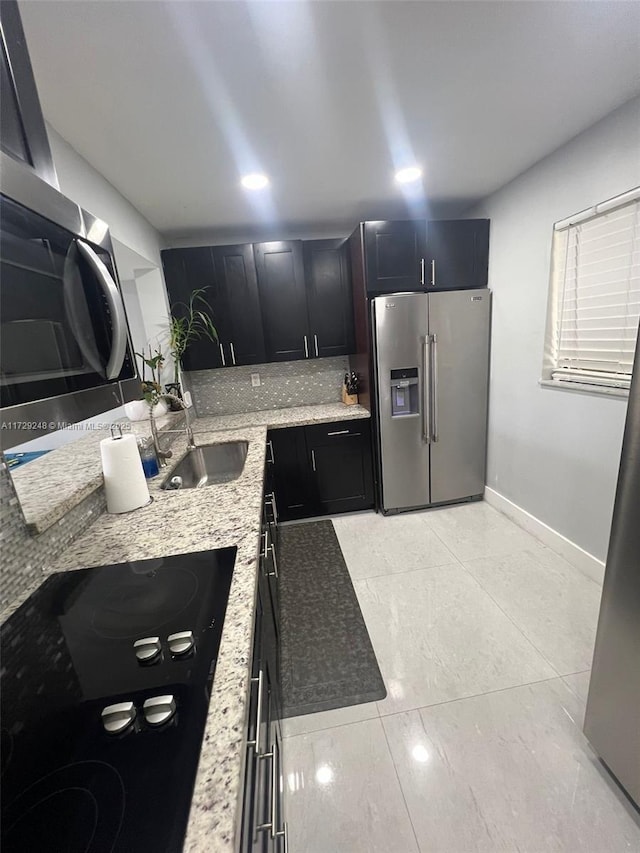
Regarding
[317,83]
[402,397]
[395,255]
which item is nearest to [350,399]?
[402,397]

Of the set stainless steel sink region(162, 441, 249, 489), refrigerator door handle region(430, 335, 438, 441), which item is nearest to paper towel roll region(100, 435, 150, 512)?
stainless steel sink region(162, 441, 249, 489)

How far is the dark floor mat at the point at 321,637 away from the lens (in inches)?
57.4

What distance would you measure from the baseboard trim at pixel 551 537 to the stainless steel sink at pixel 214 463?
6.96 ft

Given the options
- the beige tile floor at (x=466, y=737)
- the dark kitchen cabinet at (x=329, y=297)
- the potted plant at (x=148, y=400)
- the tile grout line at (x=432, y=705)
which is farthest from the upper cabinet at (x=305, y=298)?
the tile grout line at (x=432, y=705)

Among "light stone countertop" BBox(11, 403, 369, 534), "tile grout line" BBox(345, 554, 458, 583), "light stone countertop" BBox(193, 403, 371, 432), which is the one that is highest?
"light stone countertop" BBox(11, 403, 369, 534)

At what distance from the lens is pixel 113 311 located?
0.71 m

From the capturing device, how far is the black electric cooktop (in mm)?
417

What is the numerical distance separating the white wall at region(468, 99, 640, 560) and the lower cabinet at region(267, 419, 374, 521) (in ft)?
3.67

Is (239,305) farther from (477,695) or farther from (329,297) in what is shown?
(477,695)

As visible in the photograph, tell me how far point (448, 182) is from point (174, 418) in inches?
97.2

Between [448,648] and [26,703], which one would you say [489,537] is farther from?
[26,703]

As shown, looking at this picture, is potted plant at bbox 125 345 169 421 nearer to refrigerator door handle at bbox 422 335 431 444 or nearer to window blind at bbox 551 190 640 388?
refrigerator door handle at bbox 422 335 431 444

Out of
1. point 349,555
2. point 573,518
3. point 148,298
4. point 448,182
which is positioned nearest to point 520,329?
point 448,182

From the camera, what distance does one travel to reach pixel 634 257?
5.35 ft
